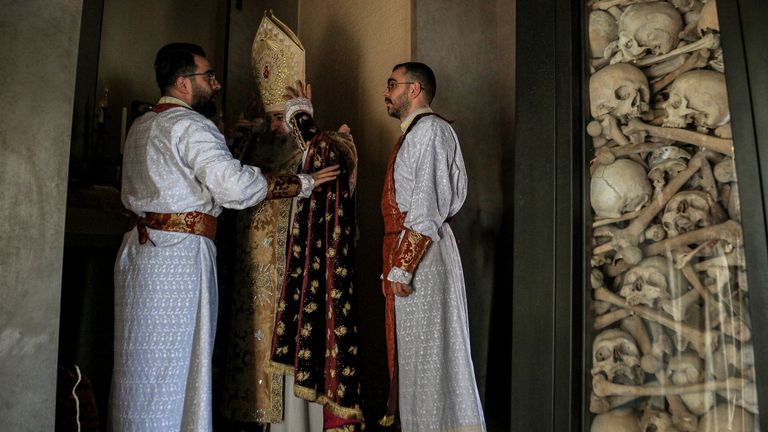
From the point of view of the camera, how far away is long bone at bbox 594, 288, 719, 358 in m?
1.91

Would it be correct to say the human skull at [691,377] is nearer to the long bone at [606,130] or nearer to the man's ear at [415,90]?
the long bone at [606,130]

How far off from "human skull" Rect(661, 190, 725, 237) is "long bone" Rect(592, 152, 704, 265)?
2 centimetres

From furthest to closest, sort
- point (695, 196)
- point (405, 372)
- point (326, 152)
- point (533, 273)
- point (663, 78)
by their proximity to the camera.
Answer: point (326, 152), point (405, 372), point (533, 273), point (663, 78), point (695, 196)

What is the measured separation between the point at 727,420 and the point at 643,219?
23.4 inches

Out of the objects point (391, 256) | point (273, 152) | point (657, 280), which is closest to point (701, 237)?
point (657, 280)

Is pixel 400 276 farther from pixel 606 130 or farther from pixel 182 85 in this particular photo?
pixel 182 85

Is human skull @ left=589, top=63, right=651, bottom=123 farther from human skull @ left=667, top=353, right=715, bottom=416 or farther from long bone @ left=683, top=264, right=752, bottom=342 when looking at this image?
human skull @ left=667, top=353, right=715, bottom=416

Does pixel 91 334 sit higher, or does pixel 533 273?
pixel 533 273

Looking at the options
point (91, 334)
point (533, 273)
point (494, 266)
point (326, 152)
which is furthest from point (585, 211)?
point (91, 334)

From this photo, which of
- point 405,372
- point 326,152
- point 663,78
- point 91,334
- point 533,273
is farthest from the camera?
point 91,334

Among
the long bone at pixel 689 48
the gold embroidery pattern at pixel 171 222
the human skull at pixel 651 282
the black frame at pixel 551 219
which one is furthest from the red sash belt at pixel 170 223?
the long bone at pixel 689 48

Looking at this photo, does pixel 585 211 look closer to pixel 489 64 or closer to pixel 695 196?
pixel 695 196

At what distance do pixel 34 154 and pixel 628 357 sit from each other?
1824 millimetres

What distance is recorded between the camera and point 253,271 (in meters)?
3.13
